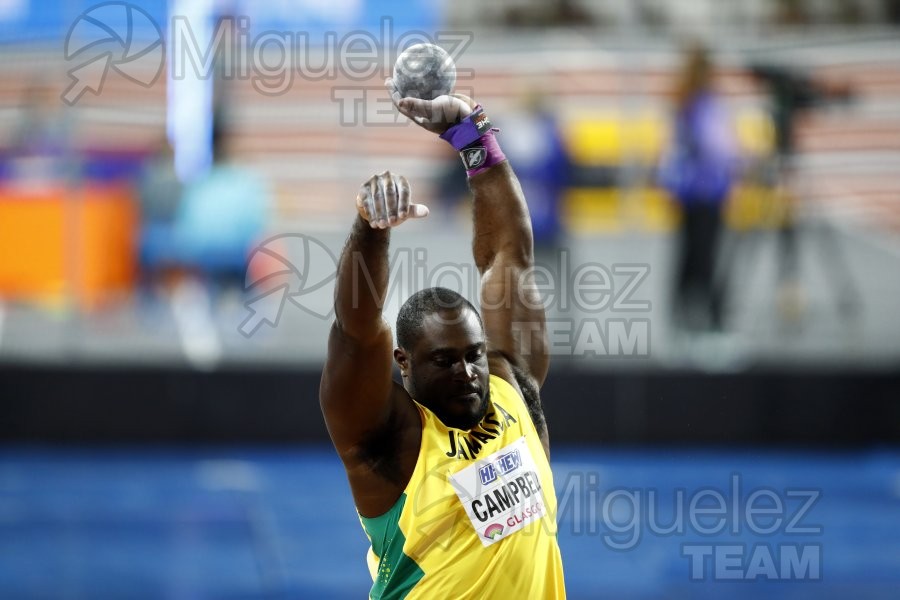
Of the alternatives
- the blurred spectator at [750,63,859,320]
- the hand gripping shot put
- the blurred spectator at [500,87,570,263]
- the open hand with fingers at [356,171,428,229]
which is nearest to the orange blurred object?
the blurred spectator at [500,87,570,263]

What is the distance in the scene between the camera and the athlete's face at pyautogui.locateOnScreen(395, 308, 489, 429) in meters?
4.25

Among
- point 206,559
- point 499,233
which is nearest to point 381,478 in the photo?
point 499,233

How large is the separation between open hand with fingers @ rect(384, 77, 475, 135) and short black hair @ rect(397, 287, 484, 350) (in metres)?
0.68

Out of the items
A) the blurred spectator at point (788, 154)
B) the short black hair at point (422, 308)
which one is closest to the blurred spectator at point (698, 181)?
the blurred spectator at point (788, 154)

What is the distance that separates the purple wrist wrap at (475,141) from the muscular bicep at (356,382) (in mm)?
1194

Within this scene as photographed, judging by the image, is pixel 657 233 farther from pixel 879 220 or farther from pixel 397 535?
pixel 397 535

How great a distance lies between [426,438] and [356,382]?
0.40 meters

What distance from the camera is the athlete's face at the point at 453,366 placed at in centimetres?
425

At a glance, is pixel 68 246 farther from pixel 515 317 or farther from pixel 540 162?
pixel 515 317

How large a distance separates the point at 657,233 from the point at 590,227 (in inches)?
28.4

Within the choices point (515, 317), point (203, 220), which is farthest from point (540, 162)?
point (515, 317)

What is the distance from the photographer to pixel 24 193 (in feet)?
41.0

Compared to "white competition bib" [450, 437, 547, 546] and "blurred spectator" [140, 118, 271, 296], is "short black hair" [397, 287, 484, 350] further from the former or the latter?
"blurred spectator" [140, 118, 271, 296]

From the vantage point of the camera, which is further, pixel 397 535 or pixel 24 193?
pixel 24 193
